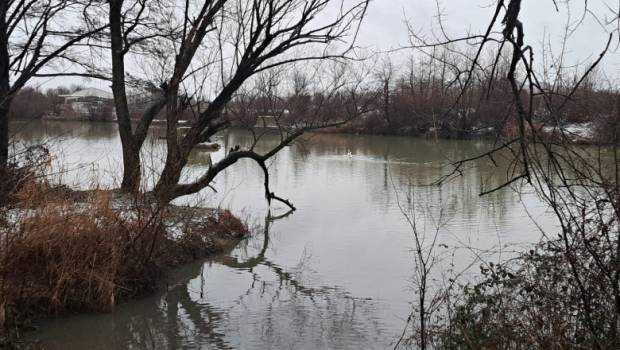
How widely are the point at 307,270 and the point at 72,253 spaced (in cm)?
380

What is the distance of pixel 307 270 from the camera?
9625mm

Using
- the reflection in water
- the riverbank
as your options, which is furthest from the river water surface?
the riverbank

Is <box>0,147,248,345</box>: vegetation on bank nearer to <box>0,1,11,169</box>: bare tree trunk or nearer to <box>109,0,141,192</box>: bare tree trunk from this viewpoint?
<box>0,1,11,169</box>: bare tree trunk

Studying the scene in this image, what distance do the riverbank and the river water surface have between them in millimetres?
246

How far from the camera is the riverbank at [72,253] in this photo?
21.2ft

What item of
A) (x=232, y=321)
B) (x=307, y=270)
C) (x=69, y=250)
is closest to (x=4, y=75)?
(x=69, y=250)

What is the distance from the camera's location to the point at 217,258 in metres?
10.3

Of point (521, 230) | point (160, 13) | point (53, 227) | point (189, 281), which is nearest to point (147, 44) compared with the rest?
point (160, 13)

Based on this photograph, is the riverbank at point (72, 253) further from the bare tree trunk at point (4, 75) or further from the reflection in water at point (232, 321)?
the bare tree trunk at point (4, 75)

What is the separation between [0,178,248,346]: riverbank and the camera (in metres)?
6.45

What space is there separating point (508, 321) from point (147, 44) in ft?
36.3

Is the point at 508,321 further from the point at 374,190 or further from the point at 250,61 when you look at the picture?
the point at 374,190

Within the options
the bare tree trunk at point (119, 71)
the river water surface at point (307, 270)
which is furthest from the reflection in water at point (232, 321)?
the bare tree trunk at point (119, 71)

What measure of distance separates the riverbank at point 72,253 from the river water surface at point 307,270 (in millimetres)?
246
